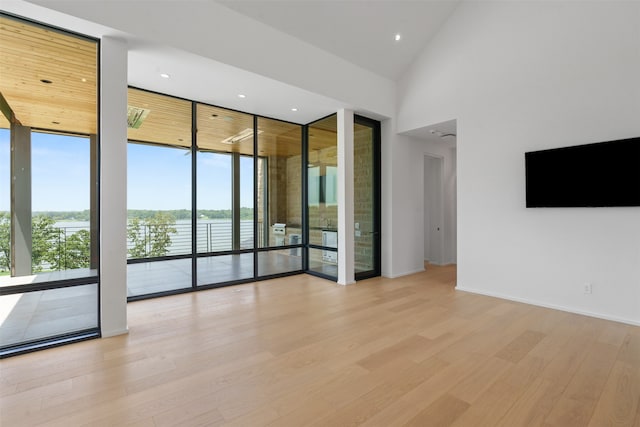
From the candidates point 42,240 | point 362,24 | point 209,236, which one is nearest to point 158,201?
point 209,236

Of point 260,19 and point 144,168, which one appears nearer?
point 260,19

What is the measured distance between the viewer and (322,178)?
596 centimetres

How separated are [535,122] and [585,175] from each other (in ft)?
3.12

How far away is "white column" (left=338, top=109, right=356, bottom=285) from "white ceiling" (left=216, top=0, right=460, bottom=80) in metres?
1.05

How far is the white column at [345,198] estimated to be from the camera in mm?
5363

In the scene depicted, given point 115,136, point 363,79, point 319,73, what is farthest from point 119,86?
point 363,79

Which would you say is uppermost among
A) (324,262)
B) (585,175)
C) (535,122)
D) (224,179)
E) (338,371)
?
(535,122)

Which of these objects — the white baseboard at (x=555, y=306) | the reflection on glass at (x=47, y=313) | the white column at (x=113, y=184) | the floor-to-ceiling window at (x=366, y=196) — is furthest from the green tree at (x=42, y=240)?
the white baseboard at (x=555, y=306)

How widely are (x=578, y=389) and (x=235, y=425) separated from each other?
244 cm

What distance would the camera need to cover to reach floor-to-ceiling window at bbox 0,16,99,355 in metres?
2.88

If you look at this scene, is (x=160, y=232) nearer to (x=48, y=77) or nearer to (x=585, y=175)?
(x=48, y=77)

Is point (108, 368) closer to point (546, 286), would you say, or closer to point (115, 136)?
point (115, 136)

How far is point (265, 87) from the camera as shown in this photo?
4301 mm

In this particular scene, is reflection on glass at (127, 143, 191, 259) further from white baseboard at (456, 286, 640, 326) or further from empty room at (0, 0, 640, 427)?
white baseboard at (456, 286, 640, 326)
